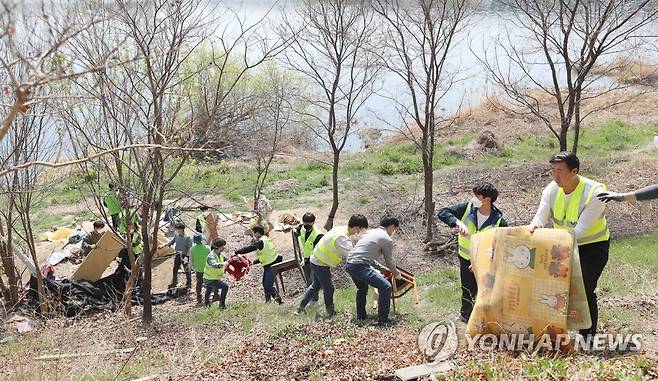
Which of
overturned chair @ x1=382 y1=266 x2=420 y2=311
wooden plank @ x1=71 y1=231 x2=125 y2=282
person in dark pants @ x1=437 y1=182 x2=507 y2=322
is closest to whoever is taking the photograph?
person in dark pants @ x1=437 y1=182 x2=507 y2=322

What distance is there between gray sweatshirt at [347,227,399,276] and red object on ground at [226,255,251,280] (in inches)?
171

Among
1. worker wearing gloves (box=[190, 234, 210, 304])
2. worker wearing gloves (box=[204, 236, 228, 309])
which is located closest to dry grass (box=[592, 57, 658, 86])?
worker wearing gloves (box=[204, 236, 228, 309])

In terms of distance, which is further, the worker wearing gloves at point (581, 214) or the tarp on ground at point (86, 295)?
the tarp on ground at point (86, 295)

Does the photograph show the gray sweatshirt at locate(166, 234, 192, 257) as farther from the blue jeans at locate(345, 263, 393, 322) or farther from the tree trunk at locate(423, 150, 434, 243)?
the blue jeans at locate(345, 263, 393, 322)

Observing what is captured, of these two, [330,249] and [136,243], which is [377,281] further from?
[136,243]

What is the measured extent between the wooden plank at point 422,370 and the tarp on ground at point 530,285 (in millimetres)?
597

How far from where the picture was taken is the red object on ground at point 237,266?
37.5ft

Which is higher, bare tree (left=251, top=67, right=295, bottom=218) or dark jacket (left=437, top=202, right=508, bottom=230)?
bare tree (left=251, top=67, right=295, bottom=218)

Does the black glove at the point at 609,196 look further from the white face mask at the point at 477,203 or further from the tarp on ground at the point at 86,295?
the tarp on ground at the point at 86,295

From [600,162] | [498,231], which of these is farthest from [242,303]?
[600,162]

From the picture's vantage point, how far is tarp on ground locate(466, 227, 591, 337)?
5.27 metres

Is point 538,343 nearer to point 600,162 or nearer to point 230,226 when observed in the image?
point 230,226

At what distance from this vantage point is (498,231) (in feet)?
18.5

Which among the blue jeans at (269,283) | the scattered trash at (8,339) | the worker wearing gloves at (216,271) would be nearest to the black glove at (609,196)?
the blue jeans at (269,283)
